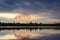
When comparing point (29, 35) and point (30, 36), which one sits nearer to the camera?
point (30, 36)
